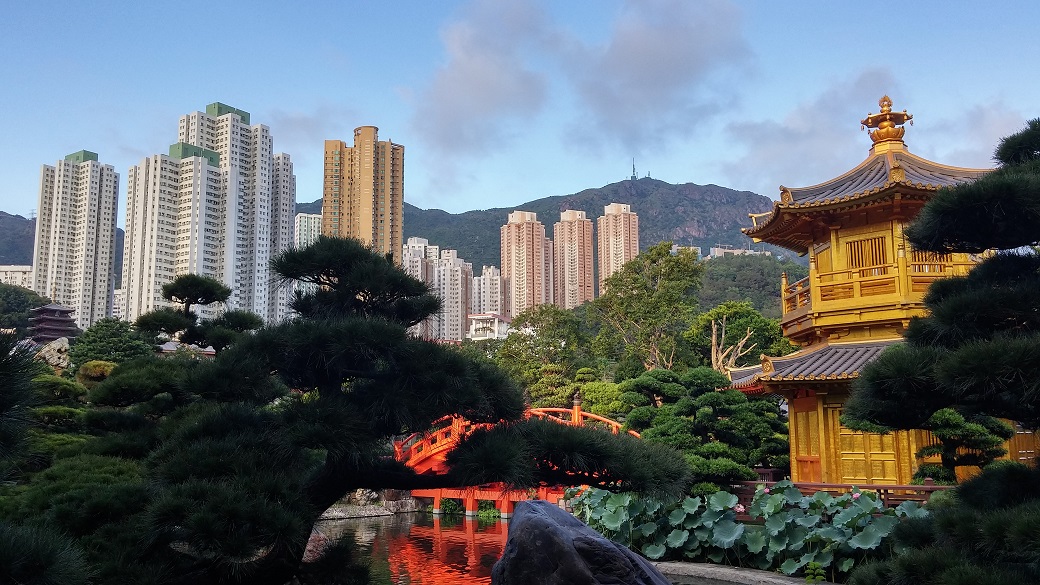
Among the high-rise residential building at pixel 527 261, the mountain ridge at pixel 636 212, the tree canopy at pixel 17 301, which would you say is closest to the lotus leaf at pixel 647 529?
the tree canopy at pixel 17 301

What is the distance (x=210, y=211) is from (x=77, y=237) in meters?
13.5

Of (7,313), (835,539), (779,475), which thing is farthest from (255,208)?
A: (835,539)

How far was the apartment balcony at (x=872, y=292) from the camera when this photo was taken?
1055 centimetres

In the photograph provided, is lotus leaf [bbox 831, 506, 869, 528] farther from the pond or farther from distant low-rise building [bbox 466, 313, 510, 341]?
distant low-rise building [bbox 466, 313, 510, 341]

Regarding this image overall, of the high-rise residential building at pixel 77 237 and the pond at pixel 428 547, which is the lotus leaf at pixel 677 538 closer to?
the pond at pixel 428 547

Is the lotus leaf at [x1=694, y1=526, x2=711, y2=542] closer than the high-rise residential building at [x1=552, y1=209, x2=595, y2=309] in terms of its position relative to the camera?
Yes

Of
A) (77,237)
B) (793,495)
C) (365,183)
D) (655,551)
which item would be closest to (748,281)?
(365,183)

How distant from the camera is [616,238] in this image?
7138 centimetres

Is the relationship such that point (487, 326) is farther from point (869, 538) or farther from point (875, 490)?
point (869, 538)

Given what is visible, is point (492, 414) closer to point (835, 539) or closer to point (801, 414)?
point (835, 539)

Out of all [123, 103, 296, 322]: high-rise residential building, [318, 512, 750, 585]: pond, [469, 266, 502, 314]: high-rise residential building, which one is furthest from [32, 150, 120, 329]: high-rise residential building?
[318, 512, 750, 585]: pond

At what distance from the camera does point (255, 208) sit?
45031mm

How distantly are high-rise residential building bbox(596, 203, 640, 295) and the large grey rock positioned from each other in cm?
6579

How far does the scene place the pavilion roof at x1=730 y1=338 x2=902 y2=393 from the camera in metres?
10.2
